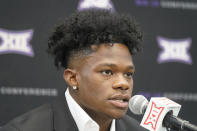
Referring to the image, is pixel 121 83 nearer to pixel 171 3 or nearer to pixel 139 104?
pixel 139 104

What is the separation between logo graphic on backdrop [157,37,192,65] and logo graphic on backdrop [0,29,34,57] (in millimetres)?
1132

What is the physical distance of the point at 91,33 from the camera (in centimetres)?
169

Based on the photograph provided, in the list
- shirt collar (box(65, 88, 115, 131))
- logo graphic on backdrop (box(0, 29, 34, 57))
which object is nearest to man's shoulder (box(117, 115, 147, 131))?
shirt collar (box(65, 88, 115, 131))

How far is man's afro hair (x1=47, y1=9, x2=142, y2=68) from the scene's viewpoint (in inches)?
66.6

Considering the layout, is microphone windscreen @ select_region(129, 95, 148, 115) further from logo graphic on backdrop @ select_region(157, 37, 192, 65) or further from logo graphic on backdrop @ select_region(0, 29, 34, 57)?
logo graphic on backdrop @ select_region(157, 37, 192, 65)

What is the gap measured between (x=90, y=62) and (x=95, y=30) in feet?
0.53

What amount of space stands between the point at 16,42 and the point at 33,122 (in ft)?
3.57

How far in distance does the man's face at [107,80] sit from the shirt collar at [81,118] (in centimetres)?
4

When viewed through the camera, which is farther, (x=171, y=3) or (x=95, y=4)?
(x=171, y=3)

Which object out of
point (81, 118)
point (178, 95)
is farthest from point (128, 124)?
point (178, 95)

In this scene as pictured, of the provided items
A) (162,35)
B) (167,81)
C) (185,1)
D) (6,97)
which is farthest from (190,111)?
(6,97)

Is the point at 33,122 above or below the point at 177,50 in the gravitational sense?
below

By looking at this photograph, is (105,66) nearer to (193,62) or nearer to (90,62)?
(90,62)

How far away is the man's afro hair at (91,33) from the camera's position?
169cm
